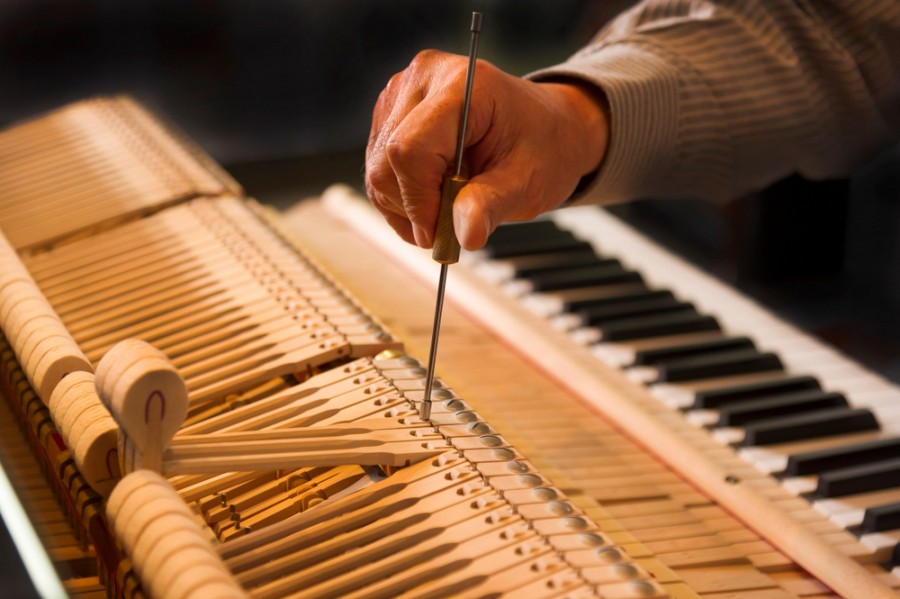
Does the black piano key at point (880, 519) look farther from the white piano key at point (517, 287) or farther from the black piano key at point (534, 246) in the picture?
the black piano key at point (534, 246)

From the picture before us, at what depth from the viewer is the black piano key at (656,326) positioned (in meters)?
2.39

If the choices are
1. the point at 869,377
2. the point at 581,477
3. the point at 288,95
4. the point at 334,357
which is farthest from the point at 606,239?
the point at 288,95

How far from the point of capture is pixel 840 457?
6.26ft

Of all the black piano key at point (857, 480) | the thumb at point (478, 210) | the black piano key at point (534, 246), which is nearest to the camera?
the thumb at point (478, 210)

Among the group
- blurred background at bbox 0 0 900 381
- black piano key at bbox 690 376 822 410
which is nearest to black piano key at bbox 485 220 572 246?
blurred background at bbox 0 0 900 381

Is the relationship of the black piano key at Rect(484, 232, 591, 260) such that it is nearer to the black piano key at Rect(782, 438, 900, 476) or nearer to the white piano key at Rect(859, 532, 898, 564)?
the black piano key at Rect(782, 438, 900, 476)

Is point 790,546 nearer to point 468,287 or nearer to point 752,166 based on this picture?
point 752,166

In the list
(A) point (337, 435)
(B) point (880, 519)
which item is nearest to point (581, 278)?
(B) point (880, 519)

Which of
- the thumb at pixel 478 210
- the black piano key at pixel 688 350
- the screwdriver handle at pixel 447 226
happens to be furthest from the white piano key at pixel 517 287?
the screwdriver handle at pixel 447 226

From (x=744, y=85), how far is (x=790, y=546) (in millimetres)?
1030

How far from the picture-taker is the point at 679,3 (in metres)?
2.36

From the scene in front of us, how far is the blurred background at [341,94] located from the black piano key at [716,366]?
40cm

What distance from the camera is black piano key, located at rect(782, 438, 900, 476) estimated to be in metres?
1.89

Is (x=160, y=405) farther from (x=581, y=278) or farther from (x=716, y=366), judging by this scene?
(x=581, y=278)
